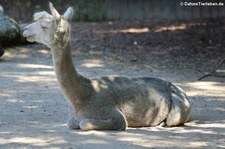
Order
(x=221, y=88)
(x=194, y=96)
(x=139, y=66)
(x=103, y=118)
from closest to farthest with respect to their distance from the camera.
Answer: (x=103, y=118) < (x=194, y=96) < (x=221, y=88) < (x=139, y=66)

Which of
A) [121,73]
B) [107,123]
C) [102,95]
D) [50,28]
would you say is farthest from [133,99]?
[121,73]

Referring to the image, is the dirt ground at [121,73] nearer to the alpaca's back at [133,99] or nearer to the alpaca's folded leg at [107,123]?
the alpaca's folded leg at [107,123]

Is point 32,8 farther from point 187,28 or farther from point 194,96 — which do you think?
point 194,96

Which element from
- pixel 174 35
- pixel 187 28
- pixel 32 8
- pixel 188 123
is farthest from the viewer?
pixel 32 8

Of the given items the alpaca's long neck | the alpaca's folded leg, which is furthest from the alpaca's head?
the alpaca's folded leg

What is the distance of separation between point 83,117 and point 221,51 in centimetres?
831

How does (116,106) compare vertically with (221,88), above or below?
above

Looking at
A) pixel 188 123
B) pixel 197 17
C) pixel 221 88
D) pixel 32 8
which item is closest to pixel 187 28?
pixel 197 17

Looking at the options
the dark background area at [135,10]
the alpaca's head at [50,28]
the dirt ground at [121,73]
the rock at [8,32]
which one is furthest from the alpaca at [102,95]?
the dark background area at [135,10]

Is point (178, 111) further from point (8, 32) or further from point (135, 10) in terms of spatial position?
point (135, 10)

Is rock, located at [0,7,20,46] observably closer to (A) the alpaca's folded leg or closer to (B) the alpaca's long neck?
(B) the alpaca's long neck

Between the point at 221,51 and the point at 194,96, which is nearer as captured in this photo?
the point at 194,96

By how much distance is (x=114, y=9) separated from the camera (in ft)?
70.1

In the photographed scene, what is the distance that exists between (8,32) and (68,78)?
26.7ft
